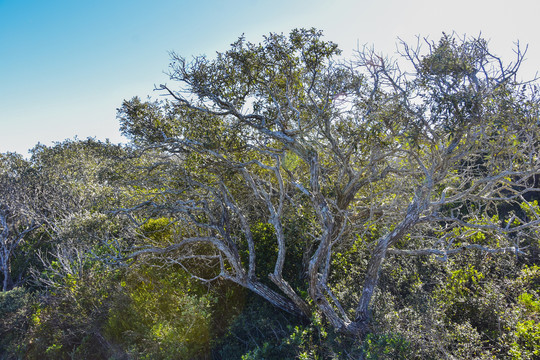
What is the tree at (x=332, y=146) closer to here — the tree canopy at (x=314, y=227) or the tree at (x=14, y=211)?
the tree canopy at (x=314, y=227)

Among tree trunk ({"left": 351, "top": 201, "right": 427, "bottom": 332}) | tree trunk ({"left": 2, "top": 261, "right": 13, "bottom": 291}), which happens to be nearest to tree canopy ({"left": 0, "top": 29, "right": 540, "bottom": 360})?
tree trunk ({"left": 351, "top": 201, "right": 427, "bottom": 332})

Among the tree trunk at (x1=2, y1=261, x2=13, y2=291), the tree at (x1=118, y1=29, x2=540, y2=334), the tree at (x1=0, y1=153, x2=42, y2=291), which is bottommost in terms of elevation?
the tree trunk at (x1=2, y1=261, x2=13, y2=291)

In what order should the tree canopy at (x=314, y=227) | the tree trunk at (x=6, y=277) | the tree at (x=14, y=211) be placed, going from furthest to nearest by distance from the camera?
the tree at (x=14, y=211) → the tree trunk at (x=6, y=277) → the tree canopy at (x=314, y=227)

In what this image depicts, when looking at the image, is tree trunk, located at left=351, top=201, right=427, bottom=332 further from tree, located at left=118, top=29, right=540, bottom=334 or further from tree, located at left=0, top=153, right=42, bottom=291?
tree, located at left=0, top=153, right=42, bottom=291

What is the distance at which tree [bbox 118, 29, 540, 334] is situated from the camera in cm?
585

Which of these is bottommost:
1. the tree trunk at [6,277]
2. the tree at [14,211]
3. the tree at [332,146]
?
the tree trunk at [6,277]

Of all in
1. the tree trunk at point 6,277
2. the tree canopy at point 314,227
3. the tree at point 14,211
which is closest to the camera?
the tree canopy at point 314,227

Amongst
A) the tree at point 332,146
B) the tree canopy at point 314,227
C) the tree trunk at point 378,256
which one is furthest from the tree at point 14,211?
the tree trunk at point 378,256

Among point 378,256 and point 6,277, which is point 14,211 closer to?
point 6,277

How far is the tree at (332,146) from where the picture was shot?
5.85m

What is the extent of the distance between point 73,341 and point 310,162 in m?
8.33

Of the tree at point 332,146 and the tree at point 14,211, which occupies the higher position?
the tree at point 332,146

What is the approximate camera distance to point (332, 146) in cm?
721

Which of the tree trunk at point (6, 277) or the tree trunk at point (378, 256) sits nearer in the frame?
the tree trunk at point (378, 256)
